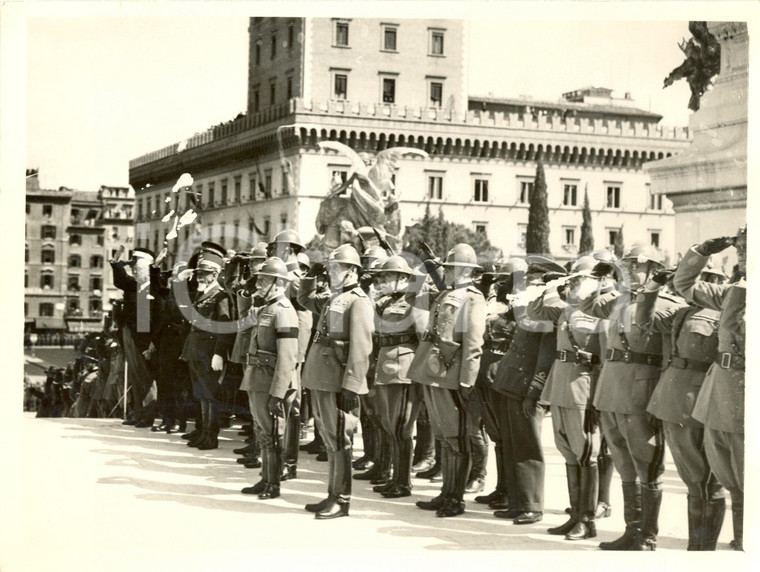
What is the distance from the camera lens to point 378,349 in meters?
9.20

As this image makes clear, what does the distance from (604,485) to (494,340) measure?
4.45ft

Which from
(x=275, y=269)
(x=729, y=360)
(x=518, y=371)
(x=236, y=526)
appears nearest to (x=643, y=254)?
(x=729, y=360)

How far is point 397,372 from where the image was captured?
878 cm

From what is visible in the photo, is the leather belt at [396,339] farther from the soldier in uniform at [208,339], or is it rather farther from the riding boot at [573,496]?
the soldier in uniform at [208,339]

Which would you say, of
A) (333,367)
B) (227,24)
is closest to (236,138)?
(227,24)

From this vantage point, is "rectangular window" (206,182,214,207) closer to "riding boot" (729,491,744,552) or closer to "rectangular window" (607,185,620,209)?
"riding boot" (729,491,744,552)

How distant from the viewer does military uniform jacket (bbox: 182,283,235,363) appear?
10648 mm

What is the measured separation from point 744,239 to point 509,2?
259 centimetres

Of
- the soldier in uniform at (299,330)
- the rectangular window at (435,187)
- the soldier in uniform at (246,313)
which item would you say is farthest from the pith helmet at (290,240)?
the rectangular window at (435,187)

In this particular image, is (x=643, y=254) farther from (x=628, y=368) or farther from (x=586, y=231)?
(x=586, y=231)

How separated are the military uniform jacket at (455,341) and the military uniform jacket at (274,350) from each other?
100 centimetres

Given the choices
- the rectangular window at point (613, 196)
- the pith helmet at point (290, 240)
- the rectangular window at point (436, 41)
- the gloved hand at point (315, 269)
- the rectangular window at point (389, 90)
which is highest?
the rectangular window at point (389, 90)

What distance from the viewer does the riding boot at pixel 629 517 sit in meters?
7.26

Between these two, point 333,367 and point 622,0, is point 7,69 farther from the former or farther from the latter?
point 622,0
